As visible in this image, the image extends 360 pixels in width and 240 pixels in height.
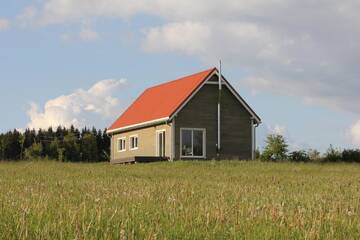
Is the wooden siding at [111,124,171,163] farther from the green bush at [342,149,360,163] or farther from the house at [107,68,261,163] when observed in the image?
the green bush at [342,149,360,163]

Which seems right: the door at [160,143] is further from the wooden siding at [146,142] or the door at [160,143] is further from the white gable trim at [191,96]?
the white gable trim at [191,96]

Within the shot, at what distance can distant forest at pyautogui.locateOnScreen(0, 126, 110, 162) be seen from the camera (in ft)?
262

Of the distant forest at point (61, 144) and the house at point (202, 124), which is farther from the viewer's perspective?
the distant forest at point (61, 144)

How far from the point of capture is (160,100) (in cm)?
4891

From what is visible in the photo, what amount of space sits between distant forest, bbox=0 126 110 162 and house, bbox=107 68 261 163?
3078 centimetres

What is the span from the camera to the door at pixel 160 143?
44.5 m

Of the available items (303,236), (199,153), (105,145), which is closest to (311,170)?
(199,153)

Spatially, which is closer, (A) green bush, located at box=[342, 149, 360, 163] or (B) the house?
(B) the house

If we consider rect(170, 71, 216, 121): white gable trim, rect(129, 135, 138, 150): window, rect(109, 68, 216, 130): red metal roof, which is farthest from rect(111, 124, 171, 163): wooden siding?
rect(170, 71, 216, 121): white gable trim

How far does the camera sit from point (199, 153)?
43.2m

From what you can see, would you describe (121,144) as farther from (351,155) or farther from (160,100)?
(351,155)

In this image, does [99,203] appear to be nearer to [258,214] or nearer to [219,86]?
[258,214]

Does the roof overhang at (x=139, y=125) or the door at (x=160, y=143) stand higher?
the roof overhang at (x=139, y=125)

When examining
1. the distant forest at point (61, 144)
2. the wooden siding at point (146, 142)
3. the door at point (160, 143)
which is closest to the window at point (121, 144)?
the wooden siding at point (146, 142)
